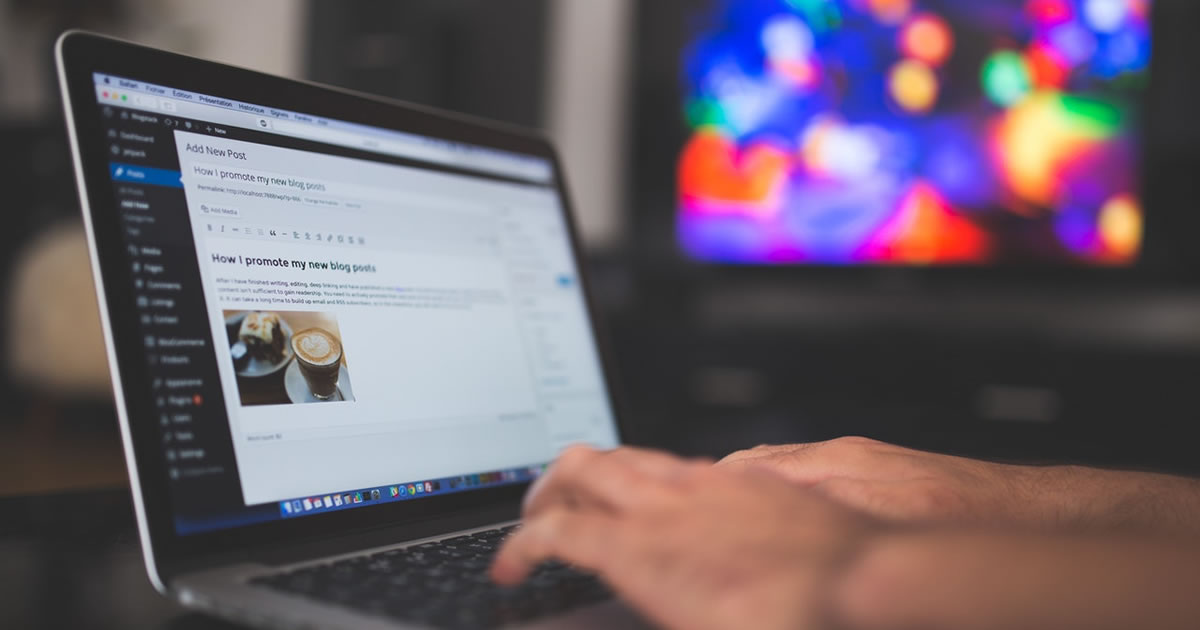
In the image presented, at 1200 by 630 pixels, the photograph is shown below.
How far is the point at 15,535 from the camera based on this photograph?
1.82 feet

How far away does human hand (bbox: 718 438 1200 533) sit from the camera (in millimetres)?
516

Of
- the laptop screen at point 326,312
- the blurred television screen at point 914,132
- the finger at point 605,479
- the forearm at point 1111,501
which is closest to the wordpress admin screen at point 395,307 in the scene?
the laptop screen at point 326,312

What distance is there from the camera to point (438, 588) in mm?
423

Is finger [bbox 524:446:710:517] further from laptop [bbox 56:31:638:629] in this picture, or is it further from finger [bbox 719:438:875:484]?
finger [bbox 719:438:875:484]

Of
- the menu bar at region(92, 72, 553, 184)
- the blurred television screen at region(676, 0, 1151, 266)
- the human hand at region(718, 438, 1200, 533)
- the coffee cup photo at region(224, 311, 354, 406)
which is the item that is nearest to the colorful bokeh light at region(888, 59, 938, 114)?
the blurred television screen at region(676, 0, 1151, 266)

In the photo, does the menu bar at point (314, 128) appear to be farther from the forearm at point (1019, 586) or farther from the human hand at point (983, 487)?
the forearm at point (1019, 586)

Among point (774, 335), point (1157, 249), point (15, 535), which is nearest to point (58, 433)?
point (774, 335)

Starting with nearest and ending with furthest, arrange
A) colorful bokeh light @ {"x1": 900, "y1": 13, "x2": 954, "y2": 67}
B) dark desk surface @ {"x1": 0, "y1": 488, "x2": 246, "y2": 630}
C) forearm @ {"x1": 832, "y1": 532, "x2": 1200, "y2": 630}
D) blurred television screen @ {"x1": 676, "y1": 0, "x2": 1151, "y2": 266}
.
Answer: forearm @ {"x1": 832, "y1": 532, "x2": 1200, "y2": 630} < dark desk surface @ {"x1": 0, "y1": 488, "x2": 246, "y2": 630} < blurred television screen @ {"x1": 676, "y1": 0, "x2": 1151, "y2": 266} < colorful bokeh light @ {"x1": 900, "y1": 13, "x2": 954, "y2": 67}

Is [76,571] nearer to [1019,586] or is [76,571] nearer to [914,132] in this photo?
[1019,586]

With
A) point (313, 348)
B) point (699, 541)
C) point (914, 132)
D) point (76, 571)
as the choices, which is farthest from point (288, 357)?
point (914, 132)

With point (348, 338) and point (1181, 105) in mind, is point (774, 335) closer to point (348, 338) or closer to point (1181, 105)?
point (1181, 105)

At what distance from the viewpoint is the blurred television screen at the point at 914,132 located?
212cm

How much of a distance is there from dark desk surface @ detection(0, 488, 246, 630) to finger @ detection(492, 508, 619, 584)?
13 cm

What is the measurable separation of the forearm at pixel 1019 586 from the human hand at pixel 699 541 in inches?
0.6
